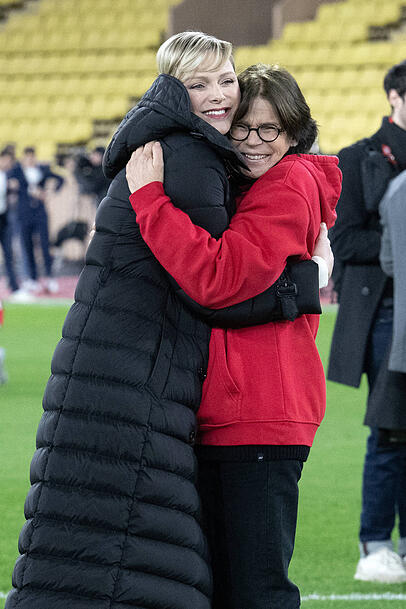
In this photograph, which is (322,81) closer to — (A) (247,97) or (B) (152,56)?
(B) (152,56)

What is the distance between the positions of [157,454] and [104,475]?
0.37 ft

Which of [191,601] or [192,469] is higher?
[192,469]

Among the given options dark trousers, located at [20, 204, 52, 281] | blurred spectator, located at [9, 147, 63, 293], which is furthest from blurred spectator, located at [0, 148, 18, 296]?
dark trousers, located at [20, 204, 52, 281]

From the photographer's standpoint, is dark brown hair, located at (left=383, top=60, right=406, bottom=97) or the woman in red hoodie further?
dark brown hair, located at (left=383, top=60, right=406, bottom=97)

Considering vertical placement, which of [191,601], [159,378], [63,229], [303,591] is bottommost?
[63,229]

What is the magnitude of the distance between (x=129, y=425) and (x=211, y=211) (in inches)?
18.3

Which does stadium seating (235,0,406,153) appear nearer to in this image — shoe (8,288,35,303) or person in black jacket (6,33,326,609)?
shoe (8,288,35,303)

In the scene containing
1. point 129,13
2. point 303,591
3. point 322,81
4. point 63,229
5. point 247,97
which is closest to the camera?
point 247,97

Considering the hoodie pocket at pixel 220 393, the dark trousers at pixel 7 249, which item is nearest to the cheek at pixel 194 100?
the hoodie pocket at pixel 220 393

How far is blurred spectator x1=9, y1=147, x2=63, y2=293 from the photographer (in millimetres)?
15719

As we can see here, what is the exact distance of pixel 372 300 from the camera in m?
4.00

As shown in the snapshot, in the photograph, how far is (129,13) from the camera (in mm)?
24266

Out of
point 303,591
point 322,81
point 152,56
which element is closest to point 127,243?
point 303,591

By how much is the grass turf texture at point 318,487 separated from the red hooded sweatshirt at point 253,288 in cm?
150
